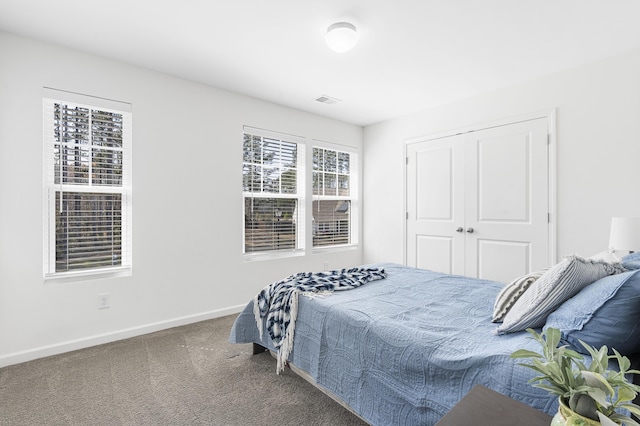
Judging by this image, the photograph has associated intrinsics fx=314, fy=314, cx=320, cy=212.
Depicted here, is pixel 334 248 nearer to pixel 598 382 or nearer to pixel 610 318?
pixel 610 318

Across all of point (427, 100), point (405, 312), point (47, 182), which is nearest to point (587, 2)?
point (427, 100)

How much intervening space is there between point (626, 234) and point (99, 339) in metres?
4.30

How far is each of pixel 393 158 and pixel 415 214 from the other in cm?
87

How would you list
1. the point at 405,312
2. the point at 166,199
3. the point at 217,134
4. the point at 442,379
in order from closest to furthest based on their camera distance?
1. the point at 442,379
2. the point at 405,312
3. the point at 166,199
4. the point at 217,134

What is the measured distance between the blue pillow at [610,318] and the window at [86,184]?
Answer: 3.26m

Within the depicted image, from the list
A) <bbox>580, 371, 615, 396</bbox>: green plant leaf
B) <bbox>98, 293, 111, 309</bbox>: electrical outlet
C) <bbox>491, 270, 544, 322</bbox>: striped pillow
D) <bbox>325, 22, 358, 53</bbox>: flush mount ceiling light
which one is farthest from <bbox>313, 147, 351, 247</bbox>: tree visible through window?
<bbox>580, 371, 615, 396</bbox>: green plant leaf

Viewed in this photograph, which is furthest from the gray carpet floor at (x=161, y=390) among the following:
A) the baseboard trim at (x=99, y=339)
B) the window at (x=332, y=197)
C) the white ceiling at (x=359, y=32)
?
the white ceiling at (x=359, y=32)

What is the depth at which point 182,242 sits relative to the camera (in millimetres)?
3232

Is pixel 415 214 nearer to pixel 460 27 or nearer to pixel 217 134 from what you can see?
pixel 460 27

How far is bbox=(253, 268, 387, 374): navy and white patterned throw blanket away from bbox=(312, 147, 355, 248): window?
→ 1992 millimetres

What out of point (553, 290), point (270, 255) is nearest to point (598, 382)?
point (553, 290)

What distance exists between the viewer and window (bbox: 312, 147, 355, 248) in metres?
4.45

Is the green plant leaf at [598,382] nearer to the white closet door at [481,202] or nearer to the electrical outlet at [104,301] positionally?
the white closet door at [481,202]

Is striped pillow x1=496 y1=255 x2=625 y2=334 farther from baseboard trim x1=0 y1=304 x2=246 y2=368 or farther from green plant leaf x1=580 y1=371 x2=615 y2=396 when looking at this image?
baseboard trim x1=0 y1=304 x2=246 y2=368
